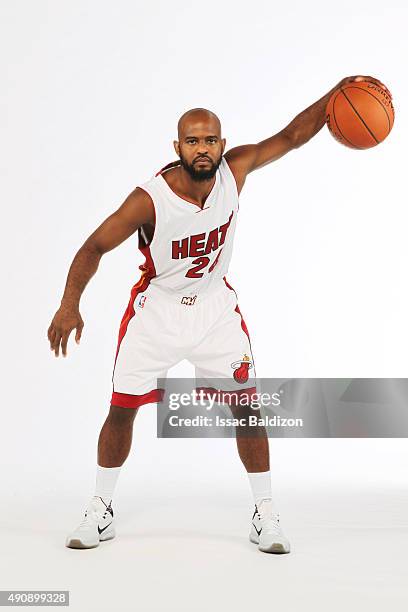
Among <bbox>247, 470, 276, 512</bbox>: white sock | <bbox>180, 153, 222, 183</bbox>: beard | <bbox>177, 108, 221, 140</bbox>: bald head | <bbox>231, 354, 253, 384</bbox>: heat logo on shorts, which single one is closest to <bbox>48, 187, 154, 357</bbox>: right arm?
<bbox>180, 153, 222, 183</bbox>: beard

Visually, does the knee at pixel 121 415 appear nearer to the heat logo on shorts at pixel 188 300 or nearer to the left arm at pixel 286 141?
the heat logo on shorts at pixel 188 300

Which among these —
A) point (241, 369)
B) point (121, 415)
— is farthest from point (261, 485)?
point (121, 415)

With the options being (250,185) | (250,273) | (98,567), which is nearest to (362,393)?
(250,273)

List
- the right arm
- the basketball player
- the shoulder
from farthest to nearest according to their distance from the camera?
the shoulder < the basketball player < the right arm

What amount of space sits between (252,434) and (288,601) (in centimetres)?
105

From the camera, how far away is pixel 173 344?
168 inches

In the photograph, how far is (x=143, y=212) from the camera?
13.3 feet

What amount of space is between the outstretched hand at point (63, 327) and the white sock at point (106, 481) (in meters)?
0.73

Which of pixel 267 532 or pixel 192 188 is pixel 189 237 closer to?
pixel 192 188

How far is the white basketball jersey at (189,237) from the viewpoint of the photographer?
162 inches

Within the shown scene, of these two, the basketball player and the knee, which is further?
the knee

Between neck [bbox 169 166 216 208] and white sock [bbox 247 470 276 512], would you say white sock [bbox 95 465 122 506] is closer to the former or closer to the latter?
white sock [bbox 247 470 276 512]

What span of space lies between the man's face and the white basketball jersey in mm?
130

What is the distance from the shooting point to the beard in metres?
4.09
